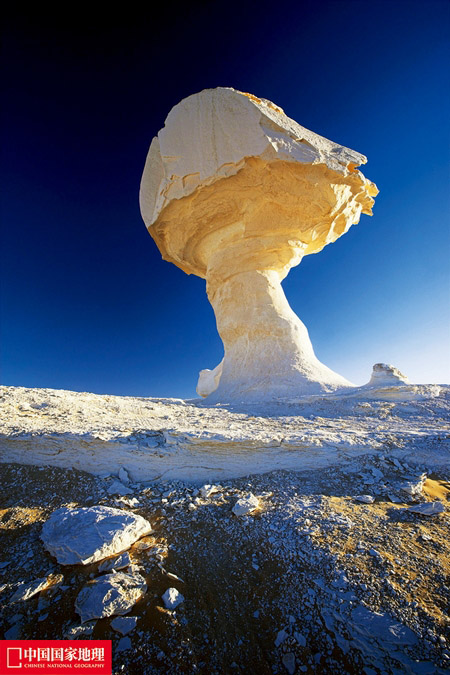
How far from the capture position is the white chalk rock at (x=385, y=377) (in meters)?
6.17

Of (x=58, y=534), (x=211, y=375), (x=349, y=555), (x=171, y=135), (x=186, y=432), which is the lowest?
(x=349, y=555)

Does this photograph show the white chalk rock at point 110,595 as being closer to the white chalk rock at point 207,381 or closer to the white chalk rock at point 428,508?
the white chalk rock at point 428,508

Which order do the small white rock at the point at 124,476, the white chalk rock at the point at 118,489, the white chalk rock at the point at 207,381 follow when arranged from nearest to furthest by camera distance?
1. the white chalk rock at the point at 118,489
2. the small white rock at the point at 124,476
3. the white chalk rock at the point at 207,381

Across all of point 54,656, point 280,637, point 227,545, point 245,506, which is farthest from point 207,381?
point 280,637

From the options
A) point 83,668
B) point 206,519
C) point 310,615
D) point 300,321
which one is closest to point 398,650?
point 310,615

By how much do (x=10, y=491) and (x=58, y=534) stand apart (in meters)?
1.12

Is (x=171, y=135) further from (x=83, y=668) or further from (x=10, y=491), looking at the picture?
(x=83, y=668)

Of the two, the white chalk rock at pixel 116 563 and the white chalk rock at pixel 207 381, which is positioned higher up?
the white chalk rock at pixel 207 381

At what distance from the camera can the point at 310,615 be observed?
1397 millimetres

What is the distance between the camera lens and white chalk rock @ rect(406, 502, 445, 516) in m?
2.12

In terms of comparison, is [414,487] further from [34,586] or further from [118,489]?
[34,586]

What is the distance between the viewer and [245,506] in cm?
223

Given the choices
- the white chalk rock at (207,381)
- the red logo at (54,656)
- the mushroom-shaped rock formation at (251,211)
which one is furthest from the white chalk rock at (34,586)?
the white chalk rock at (207,381)

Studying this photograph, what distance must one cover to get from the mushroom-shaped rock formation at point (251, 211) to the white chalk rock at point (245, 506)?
193 inches
